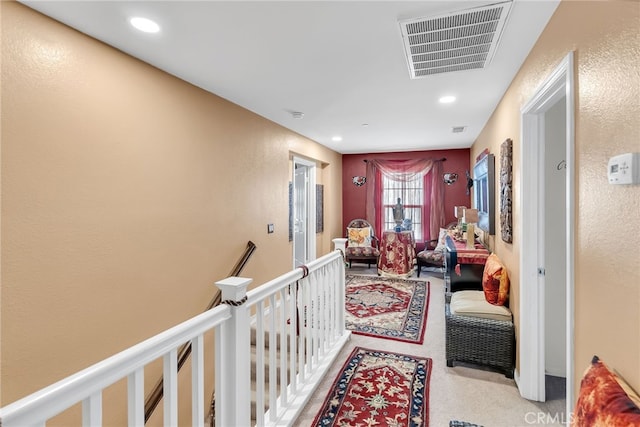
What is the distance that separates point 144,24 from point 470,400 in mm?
3145

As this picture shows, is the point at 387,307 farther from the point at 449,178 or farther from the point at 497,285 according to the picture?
the point at 449,178

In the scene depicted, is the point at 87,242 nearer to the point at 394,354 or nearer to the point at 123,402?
the point at 123,402

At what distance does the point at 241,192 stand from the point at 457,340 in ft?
7.97

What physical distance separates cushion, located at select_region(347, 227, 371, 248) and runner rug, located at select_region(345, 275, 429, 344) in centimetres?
89

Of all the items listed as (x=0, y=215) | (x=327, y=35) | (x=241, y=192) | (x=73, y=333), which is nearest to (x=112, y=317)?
(x=73, y=333)

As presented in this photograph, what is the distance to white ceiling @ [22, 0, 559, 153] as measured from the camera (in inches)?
62.7

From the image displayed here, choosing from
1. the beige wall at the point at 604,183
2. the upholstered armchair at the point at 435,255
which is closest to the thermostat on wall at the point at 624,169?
the beige wall at the point at 604,183

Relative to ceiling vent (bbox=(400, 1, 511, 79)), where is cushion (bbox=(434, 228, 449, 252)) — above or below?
below

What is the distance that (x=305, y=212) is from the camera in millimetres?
5414

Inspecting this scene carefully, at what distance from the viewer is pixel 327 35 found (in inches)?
72.6

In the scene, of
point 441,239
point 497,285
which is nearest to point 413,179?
point 441,239

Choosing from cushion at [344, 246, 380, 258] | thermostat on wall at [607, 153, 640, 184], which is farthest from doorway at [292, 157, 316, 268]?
thermostat on wall at [607, 153, 640, 184]

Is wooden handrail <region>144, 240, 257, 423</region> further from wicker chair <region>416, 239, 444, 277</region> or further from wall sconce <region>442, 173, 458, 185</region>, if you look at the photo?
wall sconce <region>442, 173, 458, 185</region>

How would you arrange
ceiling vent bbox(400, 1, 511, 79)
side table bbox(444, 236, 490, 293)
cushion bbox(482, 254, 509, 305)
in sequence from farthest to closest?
side table bbox(444, 236, 490, 293) < cushion bbox(482, 254, 509, 305) < ceiling vent bbox(400, 1, 511, 79)
